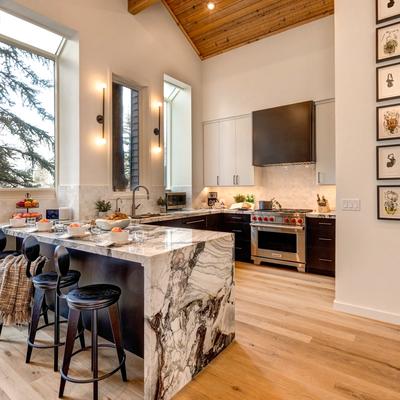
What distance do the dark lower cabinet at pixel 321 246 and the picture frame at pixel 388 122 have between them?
5.25 feet

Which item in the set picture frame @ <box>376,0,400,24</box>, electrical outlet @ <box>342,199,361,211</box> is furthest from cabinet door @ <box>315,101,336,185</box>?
picture frame @ <box>376,0,400,24</box>

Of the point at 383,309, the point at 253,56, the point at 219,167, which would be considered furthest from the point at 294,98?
the point at 383,309

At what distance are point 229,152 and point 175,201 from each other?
4.66 ft

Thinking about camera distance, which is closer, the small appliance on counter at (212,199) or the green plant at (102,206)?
the green plant at (102,206)

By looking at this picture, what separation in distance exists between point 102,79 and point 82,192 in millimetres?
1624

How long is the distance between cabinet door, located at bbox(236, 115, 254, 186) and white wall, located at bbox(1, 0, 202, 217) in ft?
4.78

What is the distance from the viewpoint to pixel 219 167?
219 inches

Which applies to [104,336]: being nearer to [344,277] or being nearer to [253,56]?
[344,277]

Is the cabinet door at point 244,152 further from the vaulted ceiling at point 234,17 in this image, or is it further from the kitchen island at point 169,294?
the kitchen island at point 169,294

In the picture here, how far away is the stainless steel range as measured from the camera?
4316mm

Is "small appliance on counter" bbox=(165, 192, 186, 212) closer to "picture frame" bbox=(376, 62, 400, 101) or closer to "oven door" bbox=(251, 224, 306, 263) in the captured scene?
"oven door" bbox=(251, 224, 306, 263)

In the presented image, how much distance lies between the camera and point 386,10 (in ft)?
8.95

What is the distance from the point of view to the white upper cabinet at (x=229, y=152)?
5184mm

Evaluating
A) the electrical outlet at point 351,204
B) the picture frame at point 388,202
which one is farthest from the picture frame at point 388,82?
the electrical outlet at point 351,204
